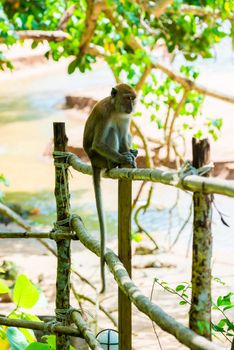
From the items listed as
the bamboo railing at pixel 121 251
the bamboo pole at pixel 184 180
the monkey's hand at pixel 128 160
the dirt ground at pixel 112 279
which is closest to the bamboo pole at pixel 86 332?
the bamboo railing at pixel 121 251

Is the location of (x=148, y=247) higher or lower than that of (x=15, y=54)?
lower

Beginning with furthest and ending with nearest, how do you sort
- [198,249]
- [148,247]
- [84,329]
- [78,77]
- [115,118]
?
[78,77] < [148,247] < [115,118] < [84,329] < [198,249]

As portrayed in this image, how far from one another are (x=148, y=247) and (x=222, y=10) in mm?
2515

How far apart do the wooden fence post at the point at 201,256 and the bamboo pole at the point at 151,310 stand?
0.05 meters

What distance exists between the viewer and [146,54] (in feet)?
16.0

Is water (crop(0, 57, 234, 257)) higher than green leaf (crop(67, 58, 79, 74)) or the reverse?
the reverse

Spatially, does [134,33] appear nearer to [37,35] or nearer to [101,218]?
[37,35]

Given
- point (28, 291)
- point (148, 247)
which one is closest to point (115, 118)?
point (28, 291)

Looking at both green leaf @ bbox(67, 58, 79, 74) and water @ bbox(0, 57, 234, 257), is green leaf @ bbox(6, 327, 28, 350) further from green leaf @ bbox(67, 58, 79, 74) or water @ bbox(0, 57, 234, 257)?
green leaf @ bbox(67, 58, 79, 74)

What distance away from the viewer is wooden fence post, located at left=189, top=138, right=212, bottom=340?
4.76ft

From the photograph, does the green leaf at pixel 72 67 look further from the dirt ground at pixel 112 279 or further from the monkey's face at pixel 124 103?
the monkey's face at pixel 124 103

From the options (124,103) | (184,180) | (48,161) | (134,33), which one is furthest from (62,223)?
(48,161)

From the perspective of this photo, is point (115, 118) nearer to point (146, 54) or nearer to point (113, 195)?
point (146, 54)

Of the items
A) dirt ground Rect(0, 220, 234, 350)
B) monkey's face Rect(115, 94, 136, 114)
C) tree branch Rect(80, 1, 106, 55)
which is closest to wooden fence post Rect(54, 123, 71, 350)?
monkey's face Rect(115, 94, 136, 114)
